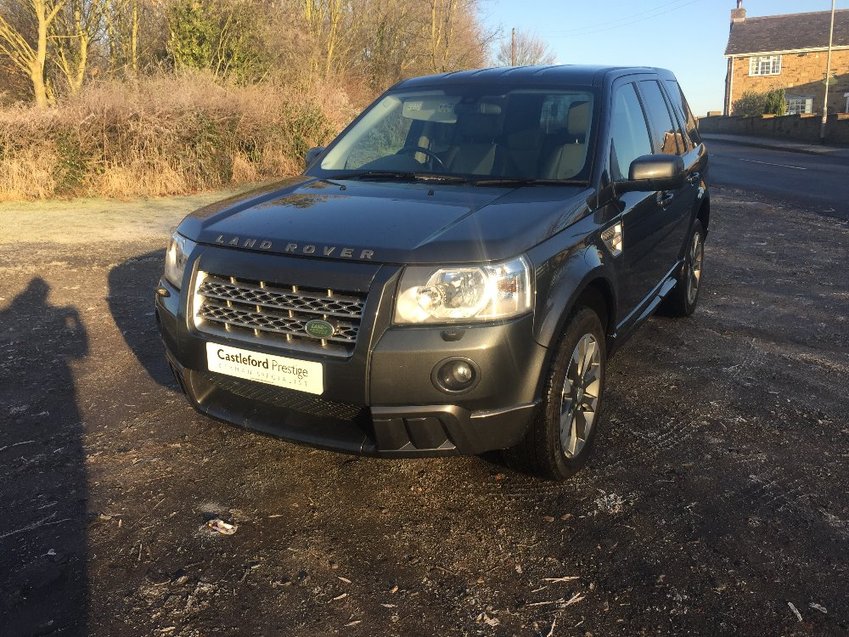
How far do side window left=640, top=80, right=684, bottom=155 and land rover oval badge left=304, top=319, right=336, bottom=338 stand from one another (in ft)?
9.80

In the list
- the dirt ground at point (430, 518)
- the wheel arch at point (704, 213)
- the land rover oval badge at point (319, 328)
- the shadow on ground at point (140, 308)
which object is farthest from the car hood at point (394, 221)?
the wheel arch at point (704, 213)

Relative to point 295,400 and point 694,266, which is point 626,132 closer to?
point 694,266

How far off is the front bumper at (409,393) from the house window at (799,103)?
190ft

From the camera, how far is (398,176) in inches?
156

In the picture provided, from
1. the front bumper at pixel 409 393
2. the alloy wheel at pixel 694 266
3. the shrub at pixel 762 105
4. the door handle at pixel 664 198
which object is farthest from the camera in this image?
the shrub at pixel 762 105

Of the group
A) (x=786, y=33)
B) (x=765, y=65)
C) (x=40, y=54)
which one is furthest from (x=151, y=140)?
(x=786, y=33)

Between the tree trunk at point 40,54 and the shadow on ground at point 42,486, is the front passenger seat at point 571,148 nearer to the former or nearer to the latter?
the shadow on ground at point 42,486

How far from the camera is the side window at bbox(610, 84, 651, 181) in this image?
3.96 metres

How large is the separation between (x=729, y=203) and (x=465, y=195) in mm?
11027

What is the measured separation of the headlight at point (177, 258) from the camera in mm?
3270

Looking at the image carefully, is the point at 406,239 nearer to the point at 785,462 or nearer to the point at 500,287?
the point at 500,287

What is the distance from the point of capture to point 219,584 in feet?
8.71

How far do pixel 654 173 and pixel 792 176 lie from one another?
16041 millimetres

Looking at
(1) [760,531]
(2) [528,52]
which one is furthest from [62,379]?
(2) [528,52]
